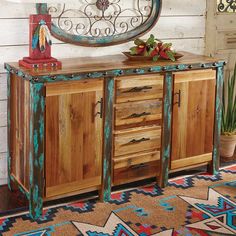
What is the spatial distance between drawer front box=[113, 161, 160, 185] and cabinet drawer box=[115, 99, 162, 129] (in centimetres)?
30

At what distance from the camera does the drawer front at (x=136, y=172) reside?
3.69m

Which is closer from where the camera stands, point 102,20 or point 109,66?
point 109,66

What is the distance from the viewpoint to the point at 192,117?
3920mm

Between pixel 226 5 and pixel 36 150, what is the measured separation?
7.44 feet

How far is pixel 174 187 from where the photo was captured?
12.8 feet

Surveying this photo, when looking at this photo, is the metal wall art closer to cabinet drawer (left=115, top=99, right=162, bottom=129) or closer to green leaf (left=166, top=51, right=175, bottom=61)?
green leaf (left=166, top=51, right=175, bottom=61)

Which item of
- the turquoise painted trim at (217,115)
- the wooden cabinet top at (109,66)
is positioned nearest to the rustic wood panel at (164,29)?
the wooden cabinet top at (109,66)

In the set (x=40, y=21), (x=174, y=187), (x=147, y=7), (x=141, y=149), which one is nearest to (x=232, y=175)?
(x=174, y=187)

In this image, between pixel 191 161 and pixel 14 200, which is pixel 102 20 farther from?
pixel 14 200

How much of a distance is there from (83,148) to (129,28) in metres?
1.11

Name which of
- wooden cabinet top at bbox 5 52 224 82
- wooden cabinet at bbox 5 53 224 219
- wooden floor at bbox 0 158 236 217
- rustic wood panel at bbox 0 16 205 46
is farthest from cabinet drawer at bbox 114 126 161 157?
rustic wood panel at bbox 0 16 205 46

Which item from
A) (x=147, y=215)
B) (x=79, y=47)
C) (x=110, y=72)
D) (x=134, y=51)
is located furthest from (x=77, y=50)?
(x=147, y=215)

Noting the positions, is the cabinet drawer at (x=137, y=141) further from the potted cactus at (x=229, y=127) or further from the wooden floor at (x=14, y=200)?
the potted cactus at (x=229, y=127)

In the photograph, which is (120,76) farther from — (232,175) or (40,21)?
(232,175)
